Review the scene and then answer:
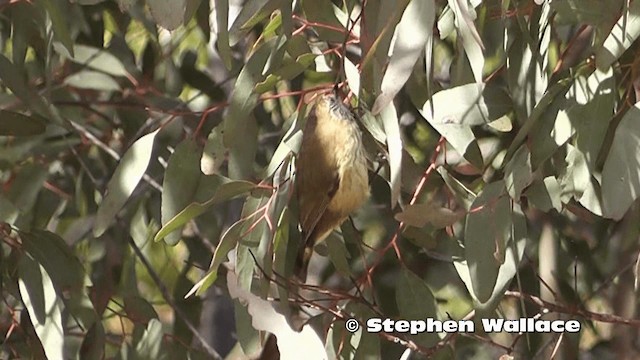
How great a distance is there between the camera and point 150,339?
1.77 m

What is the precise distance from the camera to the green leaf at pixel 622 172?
1229 mm

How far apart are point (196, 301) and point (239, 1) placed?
0.66m

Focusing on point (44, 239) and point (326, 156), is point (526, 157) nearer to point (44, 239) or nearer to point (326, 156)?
point (326, 156)

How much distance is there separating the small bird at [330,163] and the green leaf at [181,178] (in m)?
0.17

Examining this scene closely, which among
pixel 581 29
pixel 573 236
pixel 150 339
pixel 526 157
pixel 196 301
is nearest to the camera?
pixel 526 157

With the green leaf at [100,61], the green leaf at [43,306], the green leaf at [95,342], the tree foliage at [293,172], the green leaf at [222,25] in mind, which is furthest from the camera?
the green leaf at [100,61]

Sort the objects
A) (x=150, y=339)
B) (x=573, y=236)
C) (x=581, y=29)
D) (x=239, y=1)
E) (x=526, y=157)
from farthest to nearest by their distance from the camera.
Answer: (x=573, y=236) < (x=150, y=339) < (x=239, y=1) < (x=581, y=29) < (x=526, y=157)

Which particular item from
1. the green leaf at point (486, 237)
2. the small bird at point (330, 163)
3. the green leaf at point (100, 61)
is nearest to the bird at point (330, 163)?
the small bird at point (330, 163)

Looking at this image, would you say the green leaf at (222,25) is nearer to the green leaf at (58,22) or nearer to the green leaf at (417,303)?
the green leaf at (58,22)

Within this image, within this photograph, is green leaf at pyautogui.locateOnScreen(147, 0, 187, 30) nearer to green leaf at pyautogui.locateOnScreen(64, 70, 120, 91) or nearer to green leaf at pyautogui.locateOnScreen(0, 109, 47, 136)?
green leaf at pyautogui.locateOnScreen(0, 109, 47, 136)

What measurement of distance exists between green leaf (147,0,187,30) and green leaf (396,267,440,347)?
0.61 meters

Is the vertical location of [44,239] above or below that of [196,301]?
above

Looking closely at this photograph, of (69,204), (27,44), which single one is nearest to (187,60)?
(69,204)

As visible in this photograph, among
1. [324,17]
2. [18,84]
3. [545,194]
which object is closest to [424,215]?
[545,194]
